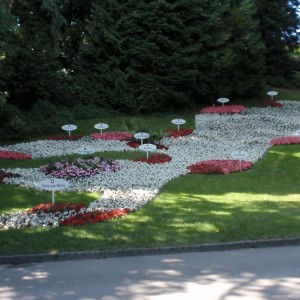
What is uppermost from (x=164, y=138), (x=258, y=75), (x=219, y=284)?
(x=258, y=75)

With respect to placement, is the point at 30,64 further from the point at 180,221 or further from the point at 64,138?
the point at 180,221

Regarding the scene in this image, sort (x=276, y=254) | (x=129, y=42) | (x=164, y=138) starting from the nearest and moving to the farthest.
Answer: (x=276, y=254) < (x=164, y=138) < (x=129, y=42)

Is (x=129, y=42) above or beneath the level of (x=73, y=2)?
beneath

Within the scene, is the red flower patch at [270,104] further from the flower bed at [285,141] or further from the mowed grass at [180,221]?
the mowed grass at [180,221]

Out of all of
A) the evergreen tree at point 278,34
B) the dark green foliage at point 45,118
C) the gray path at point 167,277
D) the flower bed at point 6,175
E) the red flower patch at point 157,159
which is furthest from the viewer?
the evergreen tree at point 278,34

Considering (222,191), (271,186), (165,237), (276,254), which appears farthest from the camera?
(271,186)

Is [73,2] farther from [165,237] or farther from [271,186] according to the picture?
[165,237]

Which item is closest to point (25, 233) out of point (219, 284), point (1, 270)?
point (1, 270)

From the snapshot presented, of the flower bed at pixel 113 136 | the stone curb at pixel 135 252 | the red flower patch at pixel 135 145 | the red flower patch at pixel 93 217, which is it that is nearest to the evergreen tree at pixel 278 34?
the flower bed at pixel 113 136

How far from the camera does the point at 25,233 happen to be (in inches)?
396

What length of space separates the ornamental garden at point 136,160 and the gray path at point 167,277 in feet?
8.23

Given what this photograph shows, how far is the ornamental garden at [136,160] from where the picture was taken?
11617mm

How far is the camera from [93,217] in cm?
1102

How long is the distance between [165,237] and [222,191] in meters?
6.07
